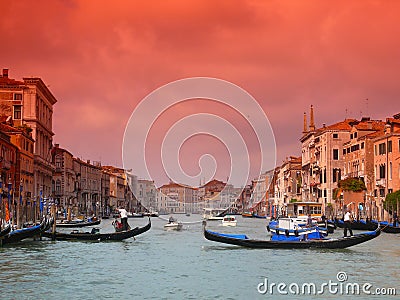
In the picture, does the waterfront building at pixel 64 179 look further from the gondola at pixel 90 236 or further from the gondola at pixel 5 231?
the gondola at pixel 5 231

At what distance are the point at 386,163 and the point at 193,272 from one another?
87.4ft

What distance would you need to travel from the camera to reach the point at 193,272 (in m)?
15.1

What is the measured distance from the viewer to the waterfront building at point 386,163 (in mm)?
38156

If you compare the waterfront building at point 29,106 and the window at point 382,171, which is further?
the waterfront building at point 29,106

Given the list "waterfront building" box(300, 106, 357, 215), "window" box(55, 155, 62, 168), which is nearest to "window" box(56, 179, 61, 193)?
"window" box(55, 155, 62, 168)

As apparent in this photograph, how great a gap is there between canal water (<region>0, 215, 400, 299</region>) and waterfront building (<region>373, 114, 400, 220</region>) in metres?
17.2

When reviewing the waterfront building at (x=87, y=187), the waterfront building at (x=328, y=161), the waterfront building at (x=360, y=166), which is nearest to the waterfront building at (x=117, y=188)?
the waterfront building at (x=87, y=187)

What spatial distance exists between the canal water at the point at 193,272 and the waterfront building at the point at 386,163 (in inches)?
676

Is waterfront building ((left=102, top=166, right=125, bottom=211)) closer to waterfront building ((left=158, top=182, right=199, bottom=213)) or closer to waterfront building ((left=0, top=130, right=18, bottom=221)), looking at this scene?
waterfront building ((left=158, top=182, right=199, bottom=213))

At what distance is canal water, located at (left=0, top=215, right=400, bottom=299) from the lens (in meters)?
12.1

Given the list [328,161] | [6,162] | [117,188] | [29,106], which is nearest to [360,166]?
[328,161]

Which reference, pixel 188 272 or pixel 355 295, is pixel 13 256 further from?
pixel 355 295

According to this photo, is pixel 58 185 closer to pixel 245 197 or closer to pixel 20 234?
pixel 20 234

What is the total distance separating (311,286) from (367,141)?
32120 mm
